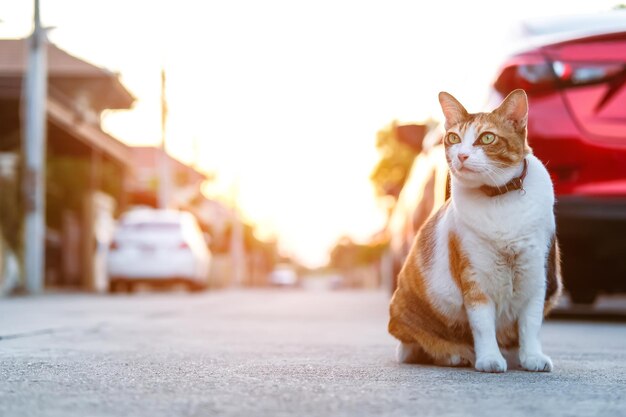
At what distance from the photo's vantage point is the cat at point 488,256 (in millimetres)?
3688

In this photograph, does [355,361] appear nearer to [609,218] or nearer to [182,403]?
[182,403]

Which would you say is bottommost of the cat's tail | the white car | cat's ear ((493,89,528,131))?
the cat's tail

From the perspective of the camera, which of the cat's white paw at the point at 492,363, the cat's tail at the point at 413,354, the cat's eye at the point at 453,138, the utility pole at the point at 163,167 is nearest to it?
the cat's white paw at the point at 492,363

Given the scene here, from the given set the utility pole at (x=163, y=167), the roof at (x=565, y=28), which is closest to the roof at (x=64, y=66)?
the utility pole at (x=163, y=167)

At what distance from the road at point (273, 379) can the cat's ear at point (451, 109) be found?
1060 mm

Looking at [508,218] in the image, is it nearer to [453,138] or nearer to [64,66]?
[453,138]

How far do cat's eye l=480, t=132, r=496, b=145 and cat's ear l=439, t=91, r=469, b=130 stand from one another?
0.16 m

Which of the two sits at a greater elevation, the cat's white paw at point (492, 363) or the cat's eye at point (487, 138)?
the cat's eye at point (487, 138)

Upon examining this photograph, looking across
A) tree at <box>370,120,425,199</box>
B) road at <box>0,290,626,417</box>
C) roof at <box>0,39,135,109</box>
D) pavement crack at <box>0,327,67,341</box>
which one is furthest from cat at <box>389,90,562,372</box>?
tree at <box>370,120,425,199</box>

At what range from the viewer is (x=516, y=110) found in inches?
151

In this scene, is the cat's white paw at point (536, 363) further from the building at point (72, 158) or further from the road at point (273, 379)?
the building at point (72, 158)

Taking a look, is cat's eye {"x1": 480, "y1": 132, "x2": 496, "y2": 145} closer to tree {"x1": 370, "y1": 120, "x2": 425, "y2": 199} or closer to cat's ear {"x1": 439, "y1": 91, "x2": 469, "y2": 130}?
cat's ear {"x1": 439, "y1": 91, "x2": 469, "y2": 130}

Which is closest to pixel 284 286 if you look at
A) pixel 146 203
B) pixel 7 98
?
pixel 146 203

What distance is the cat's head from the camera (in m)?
3.73
